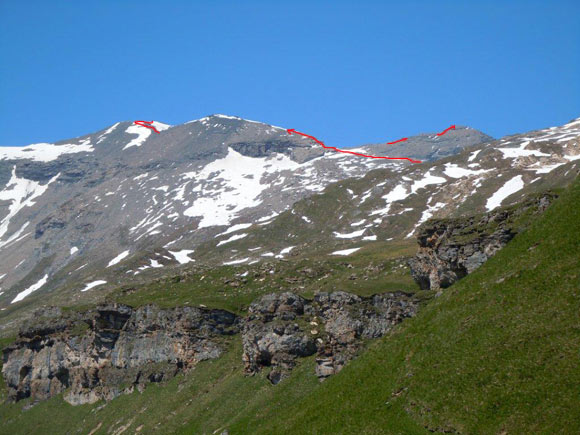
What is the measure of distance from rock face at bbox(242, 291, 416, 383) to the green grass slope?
7946 mm

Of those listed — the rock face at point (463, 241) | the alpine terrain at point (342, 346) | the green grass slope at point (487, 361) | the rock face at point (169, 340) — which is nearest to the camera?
the green grass slope at point (487, 361)

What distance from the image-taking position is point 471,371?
152ft

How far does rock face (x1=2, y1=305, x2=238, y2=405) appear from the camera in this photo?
95.1m

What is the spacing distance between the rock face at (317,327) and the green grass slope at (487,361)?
26.1 ft

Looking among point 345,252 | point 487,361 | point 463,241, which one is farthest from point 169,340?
point 345,252

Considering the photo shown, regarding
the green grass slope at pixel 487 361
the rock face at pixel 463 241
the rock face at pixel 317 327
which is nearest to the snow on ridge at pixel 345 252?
the rock face at pixel 317 327

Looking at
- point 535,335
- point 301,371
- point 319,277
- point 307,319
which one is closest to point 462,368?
point 535,335

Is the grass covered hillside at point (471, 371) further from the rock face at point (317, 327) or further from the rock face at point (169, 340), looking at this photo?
the rock face at point (169, 340)

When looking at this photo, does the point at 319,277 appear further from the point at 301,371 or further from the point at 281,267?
the point at 301,371

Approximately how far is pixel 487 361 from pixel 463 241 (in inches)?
1007

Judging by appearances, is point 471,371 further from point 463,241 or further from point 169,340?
point 169,340

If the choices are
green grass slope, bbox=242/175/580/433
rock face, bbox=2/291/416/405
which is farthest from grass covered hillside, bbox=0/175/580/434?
rock face, bbox=2/291/416/405

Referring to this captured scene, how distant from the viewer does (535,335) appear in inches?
1774

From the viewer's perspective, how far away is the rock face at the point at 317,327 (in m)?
68.3
